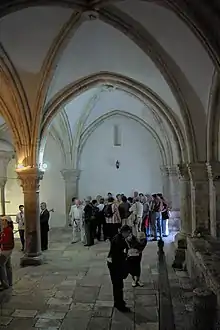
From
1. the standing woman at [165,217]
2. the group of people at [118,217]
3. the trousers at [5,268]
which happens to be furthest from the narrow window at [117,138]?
the trousers at [5,268]

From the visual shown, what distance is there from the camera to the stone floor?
6.43 metres

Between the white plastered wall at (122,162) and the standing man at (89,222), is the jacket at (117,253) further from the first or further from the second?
the white plastered wall at (122,162)

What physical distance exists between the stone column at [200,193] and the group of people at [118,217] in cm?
240

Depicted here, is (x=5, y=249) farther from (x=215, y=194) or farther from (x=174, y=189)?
(x=174, y=189)

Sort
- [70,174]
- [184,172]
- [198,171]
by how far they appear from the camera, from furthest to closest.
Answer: [70,174], [184,172], [198,171]

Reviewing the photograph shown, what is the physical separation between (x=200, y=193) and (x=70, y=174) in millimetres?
8387

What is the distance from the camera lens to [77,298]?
7.70 metres

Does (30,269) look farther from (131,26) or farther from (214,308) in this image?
(214,308)

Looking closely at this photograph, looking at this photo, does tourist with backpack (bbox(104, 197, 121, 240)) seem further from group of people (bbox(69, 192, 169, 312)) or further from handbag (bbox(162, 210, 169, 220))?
handbag (bbox(162, 210, 169, 220))

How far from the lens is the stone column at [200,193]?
998cm

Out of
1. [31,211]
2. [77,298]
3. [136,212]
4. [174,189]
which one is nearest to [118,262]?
[77,298]

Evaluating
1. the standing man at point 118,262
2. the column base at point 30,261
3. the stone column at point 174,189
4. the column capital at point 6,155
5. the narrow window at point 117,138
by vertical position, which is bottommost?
the column base at point 30,261

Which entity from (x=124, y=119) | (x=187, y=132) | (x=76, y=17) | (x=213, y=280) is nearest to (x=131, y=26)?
(x=76, y=17)

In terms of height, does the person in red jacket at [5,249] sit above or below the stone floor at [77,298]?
above
